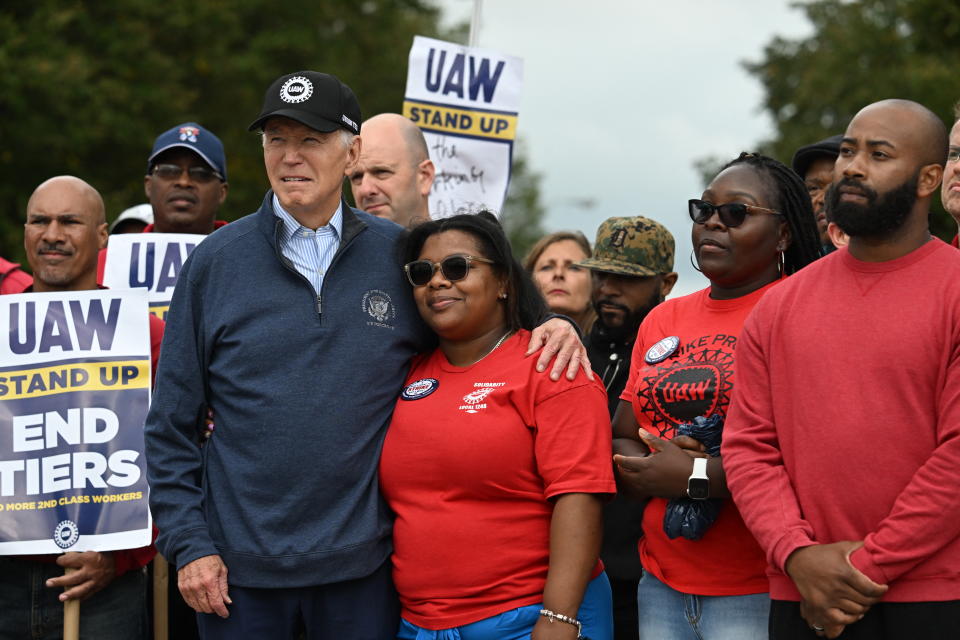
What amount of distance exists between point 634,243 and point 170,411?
2.37 meters

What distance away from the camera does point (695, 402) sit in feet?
13.6

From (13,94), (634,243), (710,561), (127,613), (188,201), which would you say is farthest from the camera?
(13,94)

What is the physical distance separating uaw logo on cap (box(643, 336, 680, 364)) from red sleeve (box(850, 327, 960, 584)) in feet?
3.57

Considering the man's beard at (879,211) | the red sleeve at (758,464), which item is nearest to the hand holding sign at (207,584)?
the red sleeve at (758,464)

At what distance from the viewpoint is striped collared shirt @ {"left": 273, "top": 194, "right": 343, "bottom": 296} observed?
4.43 metres

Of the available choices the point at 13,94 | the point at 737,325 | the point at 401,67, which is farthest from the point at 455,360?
the point at 401,67

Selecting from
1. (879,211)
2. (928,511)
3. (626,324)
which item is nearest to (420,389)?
(626,324)

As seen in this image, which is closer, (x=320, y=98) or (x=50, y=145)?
(x=320, y=98)

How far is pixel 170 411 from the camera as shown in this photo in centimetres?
427

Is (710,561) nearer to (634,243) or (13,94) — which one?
(634,243)

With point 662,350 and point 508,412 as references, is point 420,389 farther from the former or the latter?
point 662,350

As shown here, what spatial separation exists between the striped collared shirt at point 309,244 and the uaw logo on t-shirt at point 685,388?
1246 millimetres

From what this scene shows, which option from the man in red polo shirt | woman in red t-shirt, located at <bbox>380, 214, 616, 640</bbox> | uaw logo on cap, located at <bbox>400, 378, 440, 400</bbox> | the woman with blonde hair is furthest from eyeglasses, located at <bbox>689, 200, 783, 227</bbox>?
→ the woman with blonde hair

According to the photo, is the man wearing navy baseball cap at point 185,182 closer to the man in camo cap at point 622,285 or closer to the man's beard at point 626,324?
the man in camo cap at point 622,285
